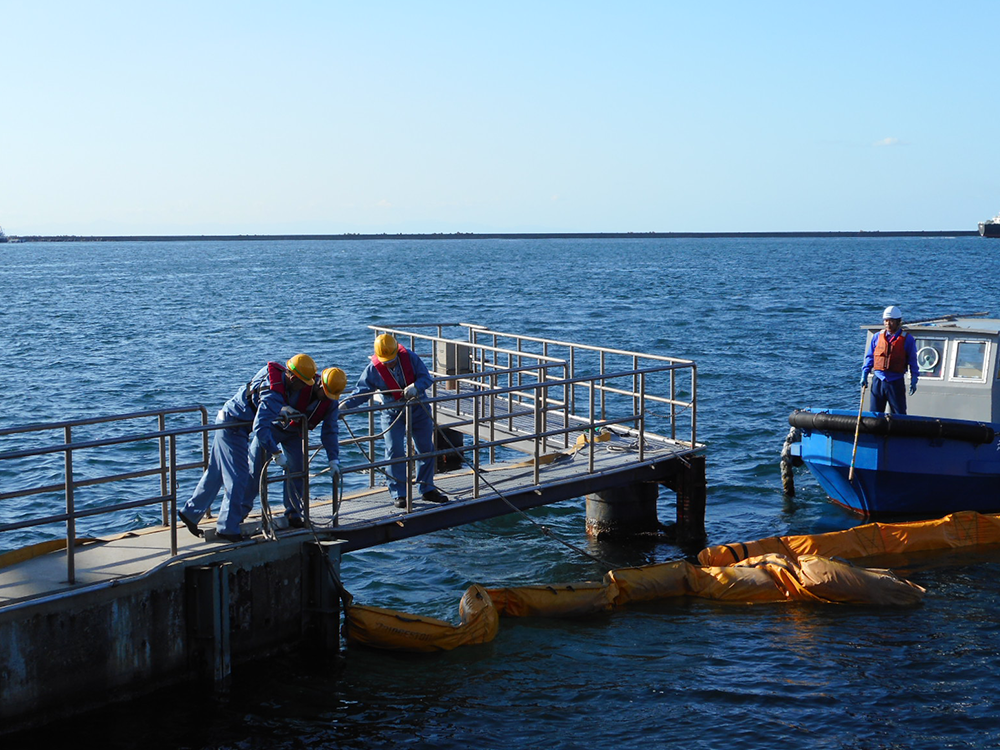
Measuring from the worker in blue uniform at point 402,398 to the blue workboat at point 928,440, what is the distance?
6528 millimetres

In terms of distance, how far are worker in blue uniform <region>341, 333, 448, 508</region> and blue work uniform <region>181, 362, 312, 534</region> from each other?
5.77 feet

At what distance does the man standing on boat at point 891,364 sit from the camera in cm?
1473

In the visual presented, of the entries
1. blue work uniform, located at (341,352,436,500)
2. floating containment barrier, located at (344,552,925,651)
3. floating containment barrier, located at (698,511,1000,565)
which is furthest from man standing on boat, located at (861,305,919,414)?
blue work uniform, located at (341,352,436,500)

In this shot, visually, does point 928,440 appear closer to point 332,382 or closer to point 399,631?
point 399,631

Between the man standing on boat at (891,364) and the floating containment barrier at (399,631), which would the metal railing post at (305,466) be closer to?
the floating containment barrier at (399,631)

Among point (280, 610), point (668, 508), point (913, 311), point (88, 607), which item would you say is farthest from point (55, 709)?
point (913, 311)

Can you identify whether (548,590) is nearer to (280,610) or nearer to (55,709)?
(280,610)

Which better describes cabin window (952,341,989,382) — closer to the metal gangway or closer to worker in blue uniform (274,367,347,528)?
the metal gangway

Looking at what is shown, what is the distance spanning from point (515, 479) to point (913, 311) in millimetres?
42845

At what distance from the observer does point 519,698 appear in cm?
986

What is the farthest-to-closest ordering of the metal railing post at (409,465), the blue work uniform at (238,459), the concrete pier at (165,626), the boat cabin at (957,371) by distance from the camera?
the boat cabin at (957,371) < the metal railing post at (409,465) < the blue work uniform at (238,459) < the concrete pier at (165,626)

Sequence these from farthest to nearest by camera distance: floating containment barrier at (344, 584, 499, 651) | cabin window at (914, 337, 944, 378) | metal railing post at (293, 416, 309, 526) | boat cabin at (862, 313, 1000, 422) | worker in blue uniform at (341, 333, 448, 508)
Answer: cabin window at (914, 337, 944, 378) → boat cabin at (862, 313, 1000, 422) → worker in blue uniform at (341, 333, 448, 508) → floating containment barrier at (344, 584, 499, 651) → metal railing post at (293, 416, 309, 526)

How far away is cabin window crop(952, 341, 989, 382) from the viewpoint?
15865 millimetres

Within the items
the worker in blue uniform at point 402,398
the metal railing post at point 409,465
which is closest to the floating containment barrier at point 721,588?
the metal railing post at point 409,465
